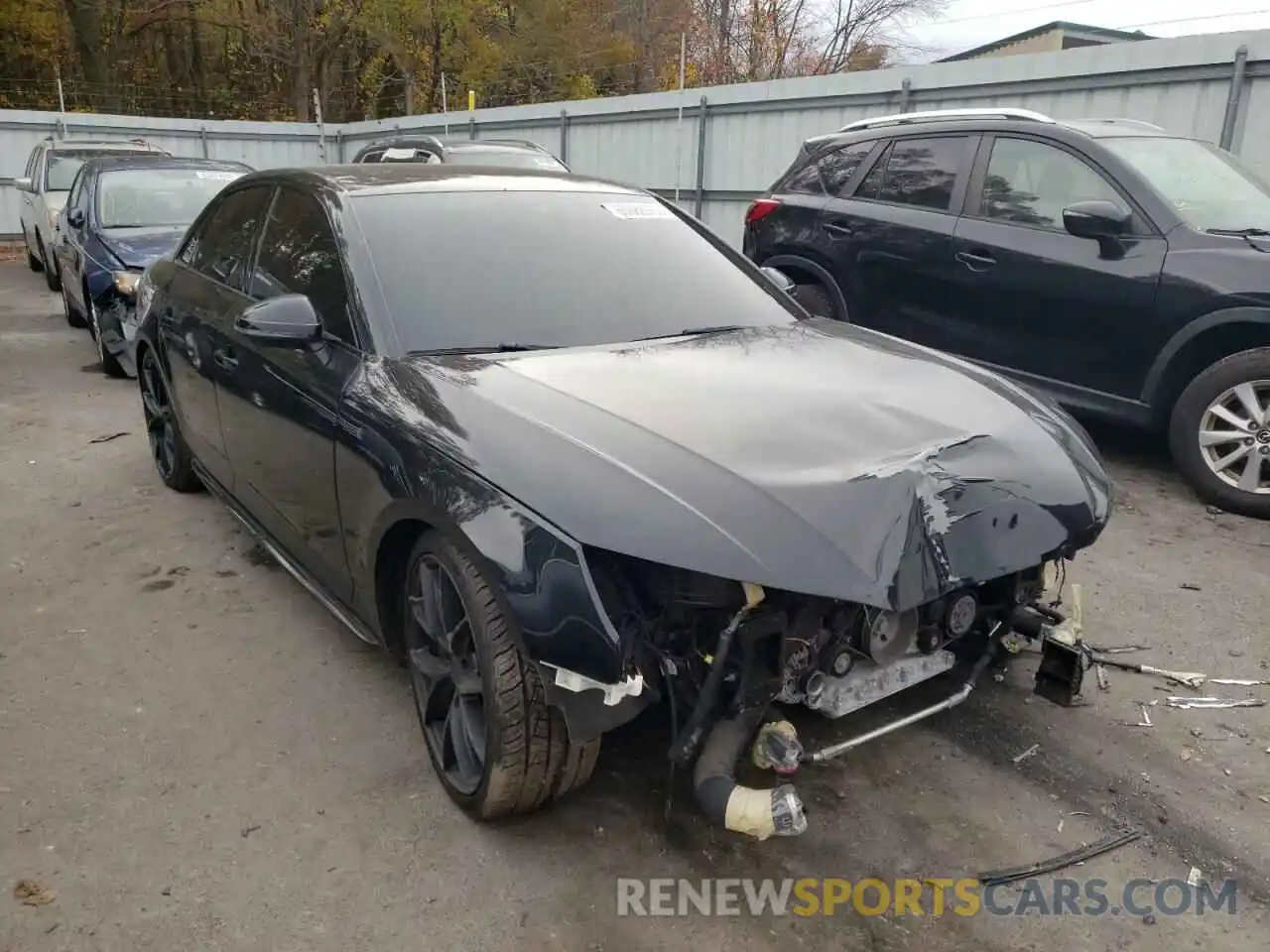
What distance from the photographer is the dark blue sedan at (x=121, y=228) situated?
7.32 meters

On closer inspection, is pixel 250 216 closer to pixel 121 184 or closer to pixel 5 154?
pixel 121 184

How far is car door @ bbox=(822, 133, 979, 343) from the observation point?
586 centimetres

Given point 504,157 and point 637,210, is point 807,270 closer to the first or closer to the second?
point 637,210

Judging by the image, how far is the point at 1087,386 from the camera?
17.1 ft

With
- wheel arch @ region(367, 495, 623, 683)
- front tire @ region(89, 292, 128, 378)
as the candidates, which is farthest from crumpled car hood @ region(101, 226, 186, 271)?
wheel arch @ region(367, 495, 623, 683)

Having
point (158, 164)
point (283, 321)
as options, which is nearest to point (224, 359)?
point (283, 321)

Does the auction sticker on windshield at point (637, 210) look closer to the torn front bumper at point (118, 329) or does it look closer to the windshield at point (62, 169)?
the torn front bumper at point (118, 329)

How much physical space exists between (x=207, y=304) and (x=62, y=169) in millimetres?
9793

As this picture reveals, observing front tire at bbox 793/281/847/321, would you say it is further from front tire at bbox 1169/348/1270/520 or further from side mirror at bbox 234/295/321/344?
side mirror at bbox 234/295/321/344

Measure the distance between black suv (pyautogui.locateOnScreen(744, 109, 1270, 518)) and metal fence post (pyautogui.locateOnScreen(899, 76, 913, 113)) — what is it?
393 cm

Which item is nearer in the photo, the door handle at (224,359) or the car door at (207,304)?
the door handle at (224,359)

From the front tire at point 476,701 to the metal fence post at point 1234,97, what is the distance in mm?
7945

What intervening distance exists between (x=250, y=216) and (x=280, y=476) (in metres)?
1.30

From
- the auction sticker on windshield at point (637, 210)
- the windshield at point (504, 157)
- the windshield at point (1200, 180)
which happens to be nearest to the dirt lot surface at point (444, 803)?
the auction sticker on windshield at point (637, 210)
